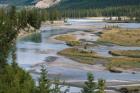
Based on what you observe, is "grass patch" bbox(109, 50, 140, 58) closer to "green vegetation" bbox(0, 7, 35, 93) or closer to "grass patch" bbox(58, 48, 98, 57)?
"grass patch" bbox(58, 48, 98, 57)

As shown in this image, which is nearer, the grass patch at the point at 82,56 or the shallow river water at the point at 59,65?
the shallow river water at the point at 59,65

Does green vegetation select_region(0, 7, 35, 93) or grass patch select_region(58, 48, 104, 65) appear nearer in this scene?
green vegetation select_region(0, 7, 35, 93)

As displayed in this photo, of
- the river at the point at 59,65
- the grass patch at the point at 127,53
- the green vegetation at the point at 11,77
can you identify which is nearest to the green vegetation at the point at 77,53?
the river at the point at 59,65

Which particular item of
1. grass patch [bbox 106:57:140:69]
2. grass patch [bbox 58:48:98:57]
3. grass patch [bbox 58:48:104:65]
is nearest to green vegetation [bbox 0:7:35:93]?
grass patch [bbox 106:57:140:69]

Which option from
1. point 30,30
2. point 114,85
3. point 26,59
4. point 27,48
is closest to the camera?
point 114,85

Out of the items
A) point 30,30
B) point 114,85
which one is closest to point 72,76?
point 114,85

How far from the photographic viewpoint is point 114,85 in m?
77.1

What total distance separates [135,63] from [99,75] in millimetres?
17532

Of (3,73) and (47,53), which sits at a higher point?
(3,73)

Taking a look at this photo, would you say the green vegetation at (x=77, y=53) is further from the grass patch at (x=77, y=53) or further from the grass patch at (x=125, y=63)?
the grass patch at (x=125, y=63)

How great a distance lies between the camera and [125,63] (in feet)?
334

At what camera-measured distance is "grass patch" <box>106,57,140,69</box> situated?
323 ft

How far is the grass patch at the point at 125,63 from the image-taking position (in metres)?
98.5

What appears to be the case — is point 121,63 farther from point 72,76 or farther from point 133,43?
point 133,43
